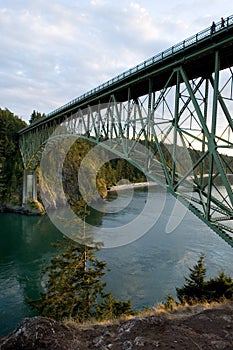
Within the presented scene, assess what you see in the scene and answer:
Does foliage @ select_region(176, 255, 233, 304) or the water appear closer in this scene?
foliage @ select_region(176, 255, 233, 304)

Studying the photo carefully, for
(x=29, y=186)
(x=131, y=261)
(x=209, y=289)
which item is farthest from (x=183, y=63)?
(x=29, y=186)

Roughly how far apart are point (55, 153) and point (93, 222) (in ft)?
79.9

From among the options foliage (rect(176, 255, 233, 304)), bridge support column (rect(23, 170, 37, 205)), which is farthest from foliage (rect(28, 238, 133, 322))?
bridge support column (rect(23, 170, 37, 205))

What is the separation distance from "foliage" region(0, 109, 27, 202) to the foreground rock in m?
41.7

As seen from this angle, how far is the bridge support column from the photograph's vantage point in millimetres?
44438

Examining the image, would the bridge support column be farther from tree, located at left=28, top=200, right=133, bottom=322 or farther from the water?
tree, located at left=28, top=200, right=133, bottom=322

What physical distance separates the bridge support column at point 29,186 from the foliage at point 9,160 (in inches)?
51.5

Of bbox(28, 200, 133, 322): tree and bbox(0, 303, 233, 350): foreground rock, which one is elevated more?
bbox(0, 303, 233, 350): foreground rock

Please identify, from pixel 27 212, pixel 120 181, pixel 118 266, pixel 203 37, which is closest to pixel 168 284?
pixel 118 266

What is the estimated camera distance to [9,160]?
5212 centimetres

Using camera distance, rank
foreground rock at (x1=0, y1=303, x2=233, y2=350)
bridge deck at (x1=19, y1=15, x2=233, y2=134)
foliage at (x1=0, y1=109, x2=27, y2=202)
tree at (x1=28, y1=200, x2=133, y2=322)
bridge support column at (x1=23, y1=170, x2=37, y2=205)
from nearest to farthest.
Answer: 1. foreground rock at (x1=0, y1=303, x2=233, y2=350)
2. bridge deck at (x1=19, y1=15, x2=233, y2=134)
3. tree at (x1=28, y1=200, x2=133, y2=322)
4. bridge support column at (x1=23, y1=170, x2=37, y2=205)
5. foliage at (x1=0, y1=109, x2=27, y2=202)

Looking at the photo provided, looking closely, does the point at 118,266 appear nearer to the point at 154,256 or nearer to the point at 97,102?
the point at 154,256

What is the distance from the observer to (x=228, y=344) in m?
5.40

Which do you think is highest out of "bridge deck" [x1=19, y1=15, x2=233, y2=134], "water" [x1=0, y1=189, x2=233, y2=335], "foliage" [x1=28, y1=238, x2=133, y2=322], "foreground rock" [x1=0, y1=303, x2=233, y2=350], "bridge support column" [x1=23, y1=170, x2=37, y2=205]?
"bridge deck" [x1=19, y1=15, x2=233, y2=134]
